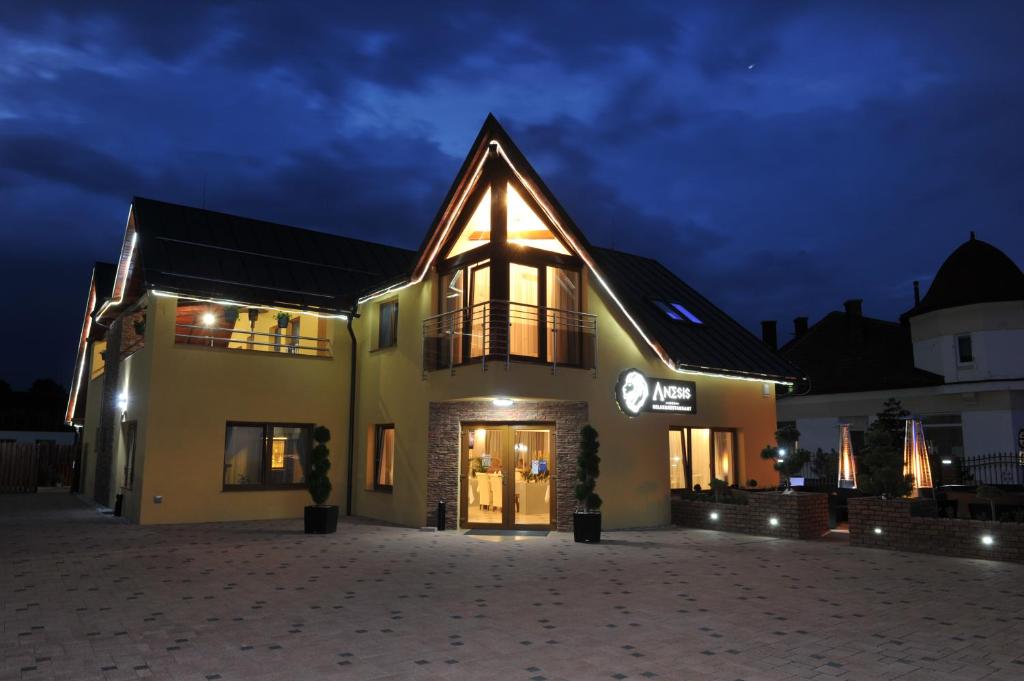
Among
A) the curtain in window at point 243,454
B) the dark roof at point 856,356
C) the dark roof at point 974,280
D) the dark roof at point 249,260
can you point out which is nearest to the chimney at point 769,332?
the dark roof at point 856,356

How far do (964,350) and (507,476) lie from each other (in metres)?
20.4

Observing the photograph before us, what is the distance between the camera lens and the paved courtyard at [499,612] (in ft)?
18.0

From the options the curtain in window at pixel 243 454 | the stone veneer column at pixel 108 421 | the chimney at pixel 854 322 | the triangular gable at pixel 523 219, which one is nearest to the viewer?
the triangular gable at pixel 523 219

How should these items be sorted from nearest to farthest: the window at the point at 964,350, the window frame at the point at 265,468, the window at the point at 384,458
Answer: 1. the window frame at the point at 265,468
2. the window at the point at 384,458
3. the window at the point at 964,350

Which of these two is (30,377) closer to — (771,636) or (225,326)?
(225,326)

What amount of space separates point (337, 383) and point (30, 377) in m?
129

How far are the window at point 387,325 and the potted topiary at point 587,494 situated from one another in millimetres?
5875

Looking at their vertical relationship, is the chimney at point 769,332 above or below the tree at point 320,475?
above

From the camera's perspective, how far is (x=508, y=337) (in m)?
13.6

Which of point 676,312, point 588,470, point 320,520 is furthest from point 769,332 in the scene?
point 320,520

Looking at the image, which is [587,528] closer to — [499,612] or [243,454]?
[499,612]

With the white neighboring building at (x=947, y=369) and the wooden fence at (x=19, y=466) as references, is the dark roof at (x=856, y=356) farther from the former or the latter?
the wooden fence at (x=19, y=466)

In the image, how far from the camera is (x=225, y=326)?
59.3 ft

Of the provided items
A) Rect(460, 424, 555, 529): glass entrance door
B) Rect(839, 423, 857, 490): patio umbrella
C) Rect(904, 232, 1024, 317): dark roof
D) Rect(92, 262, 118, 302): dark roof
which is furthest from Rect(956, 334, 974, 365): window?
Rect(92, 262, 118, 302): dark roof
